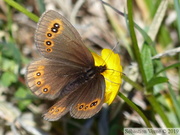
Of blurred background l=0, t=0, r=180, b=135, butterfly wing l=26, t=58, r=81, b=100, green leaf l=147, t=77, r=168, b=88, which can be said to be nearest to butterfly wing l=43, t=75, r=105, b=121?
butterfly wing l=26, t=58, r=81, b=100

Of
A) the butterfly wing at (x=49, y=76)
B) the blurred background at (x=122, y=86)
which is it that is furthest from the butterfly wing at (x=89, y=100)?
the blurred background at (x=122, y=86)

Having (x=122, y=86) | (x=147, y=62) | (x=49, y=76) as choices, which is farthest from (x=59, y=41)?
(x=122, y=86)

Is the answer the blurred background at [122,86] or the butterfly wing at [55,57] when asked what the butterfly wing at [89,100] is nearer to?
the butterfly wing at [55,57]

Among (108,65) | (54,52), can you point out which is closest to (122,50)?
(108,65)

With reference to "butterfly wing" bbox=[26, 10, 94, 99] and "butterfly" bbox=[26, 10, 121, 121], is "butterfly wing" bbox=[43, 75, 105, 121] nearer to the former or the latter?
"butterfly" bbox=[26, 10, 121, 121]

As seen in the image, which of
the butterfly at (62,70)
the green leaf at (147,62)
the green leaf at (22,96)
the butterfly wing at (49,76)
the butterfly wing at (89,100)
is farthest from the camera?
the green leaf at (22,96)

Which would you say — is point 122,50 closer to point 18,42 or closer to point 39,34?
point 18,42

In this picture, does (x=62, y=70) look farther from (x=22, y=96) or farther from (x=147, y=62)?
(x=22, y=96)
